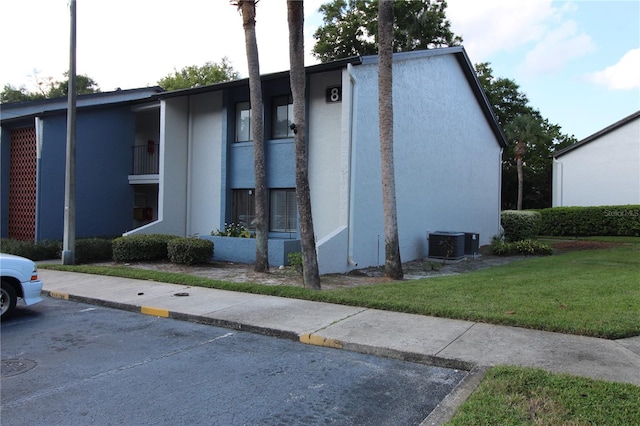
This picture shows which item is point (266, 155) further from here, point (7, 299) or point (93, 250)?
point (7, 299)

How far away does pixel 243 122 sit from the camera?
15656 mm

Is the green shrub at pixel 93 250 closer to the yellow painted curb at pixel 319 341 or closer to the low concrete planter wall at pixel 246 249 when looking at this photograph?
the low concrete planter wall at pixel 246 249

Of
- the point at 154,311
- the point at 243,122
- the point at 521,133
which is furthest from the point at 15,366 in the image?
the point at 521,133

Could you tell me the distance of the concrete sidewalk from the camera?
4.89 meters

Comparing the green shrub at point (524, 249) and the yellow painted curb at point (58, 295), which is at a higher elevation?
the green shrub at point (524, 249)

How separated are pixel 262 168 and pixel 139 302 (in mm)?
5004

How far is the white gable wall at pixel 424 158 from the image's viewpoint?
12.8m

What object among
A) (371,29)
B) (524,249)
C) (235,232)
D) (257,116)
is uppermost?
(371,29)

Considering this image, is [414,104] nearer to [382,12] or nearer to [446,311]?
[382,12]

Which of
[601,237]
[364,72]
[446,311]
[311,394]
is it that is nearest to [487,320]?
[446,311]

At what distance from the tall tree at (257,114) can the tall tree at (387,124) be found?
10.6ft

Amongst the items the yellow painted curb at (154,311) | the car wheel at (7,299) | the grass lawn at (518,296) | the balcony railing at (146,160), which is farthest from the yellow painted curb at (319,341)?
the balcony railing at (146,160)

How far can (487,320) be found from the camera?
6.52m

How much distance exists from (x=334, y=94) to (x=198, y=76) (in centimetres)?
2934
